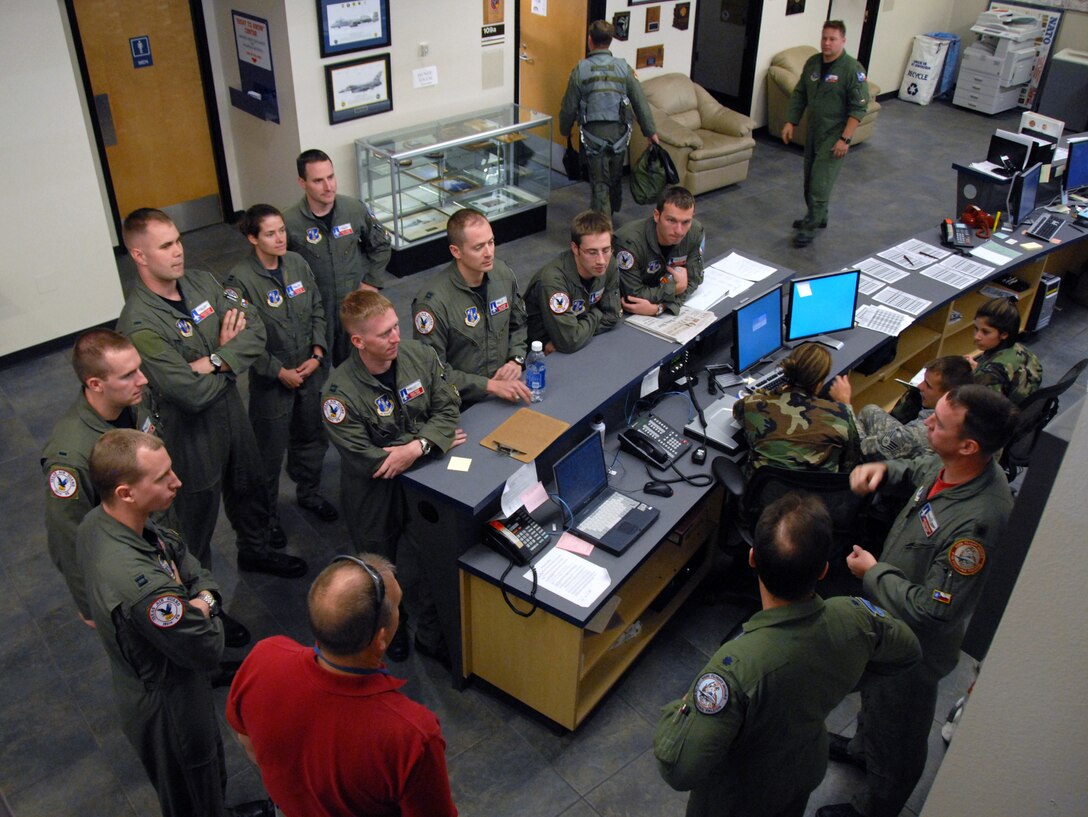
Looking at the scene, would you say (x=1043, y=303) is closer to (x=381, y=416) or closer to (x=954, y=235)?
(x=954, y=235)

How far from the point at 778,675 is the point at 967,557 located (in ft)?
2.79

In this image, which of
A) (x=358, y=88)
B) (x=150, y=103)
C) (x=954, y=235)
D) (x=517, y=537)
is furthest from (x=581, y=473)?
(x=150, y=103)

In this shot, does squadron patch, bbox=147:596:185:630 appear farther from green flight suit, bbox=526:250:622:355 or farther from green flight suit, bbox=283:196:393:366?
green flight suit, bbox=283:196:393:366

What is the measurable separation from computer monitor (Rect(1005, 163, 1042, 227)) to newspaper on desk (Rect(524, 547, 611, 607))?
4326mm

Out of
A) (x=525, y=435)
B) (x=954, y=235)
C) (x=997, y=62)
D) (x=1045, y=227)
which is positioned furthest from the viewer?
(x=997, y=62)

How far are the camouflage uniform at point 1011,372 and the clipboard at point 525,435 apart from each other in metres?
1.94

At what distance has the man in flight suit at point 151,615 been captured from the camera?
2459 millimetres

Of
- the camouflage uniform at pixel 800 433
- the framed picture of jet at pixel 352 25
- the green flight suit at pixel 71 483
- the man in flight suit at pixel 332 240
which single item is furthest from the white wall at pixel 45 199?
the camouflage uniform at pixel 800 433

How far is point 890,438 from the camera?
12.1ft

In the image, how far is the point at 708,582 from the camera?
162 inches

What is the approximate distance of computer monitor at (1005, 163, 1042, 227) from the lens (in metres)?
5.89

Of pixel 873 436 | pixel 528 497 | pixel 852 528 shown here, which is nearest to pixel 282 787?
pixel 528 497

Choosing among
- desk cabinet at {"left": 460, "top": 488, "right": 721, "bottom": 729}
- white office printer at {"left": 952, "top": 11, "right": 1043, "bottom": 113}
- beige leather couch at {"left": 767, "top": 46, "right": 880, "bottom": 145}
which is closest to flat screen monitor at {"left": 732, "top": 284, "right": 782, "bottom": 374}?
desk cabinet at {"left": 460, "top": 488, "right": 721, "bottom": 729}

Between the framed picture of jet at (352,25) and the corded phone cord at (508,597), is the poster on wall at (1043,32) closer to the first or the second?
the framed picture of jet at (352,25)
